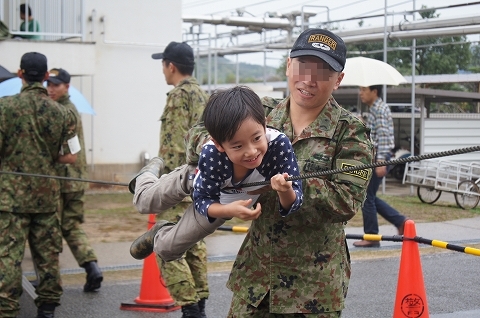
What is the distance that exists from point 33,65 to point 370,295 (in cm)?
352

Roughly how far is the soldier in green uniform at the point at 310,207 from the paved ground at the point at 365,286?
3.16m

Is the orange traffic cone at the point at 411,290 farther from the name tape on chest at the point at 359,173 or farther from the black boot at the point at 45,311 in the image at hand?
the black boot at the point at 45,311

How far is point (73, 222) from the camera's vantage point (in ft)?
25.0

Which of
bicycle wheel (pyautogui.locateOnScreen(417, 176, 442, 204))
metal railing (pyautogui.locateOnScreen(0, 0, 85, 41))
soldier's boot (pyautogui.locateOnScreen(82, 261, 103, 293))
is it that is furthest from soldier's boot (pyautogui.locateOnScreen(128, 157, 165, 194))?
metal railing (pyautogui.locateOnScreen(0, 0, 85, 41))

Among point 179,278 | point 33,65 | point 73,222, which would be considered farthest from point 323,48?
point 73,222

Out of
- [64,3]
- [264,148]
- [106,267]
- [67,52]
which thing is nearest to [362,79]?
[106,267]

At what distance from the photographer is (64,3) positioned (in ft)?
47.3

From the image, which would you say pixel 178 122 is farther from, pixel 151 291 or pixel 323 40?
pixel 323 40

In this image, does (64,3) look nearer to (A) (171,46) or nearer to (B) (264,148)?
(A) (171,46)

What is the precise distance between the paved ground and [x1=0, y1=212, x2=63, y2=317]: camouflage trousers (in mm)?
367

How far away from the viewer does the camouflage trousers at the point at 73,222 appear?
7402mm

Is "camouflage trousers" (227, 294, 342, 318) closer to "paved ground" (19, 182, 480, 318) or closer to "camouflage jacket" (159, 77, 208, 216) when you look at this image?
"camouflage jacket" (159, 77, 208, 216)

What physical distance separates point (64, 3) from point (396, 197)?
286 inches

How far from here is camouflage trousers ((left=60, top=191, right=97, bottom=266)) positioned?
7.40 metres
